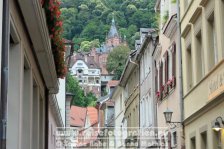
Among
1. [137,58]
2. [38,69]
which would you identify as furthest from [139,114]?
[38,69]

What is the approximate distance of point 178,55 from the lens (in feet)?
76.1

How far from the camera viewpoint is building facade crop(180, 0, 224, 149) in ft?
51.7

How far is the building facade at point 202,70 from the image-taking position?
15750mm

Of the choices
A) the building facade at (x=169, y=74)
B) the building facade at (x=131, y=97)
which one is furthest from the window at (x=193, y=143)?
the building facade at (x=131, y=97)

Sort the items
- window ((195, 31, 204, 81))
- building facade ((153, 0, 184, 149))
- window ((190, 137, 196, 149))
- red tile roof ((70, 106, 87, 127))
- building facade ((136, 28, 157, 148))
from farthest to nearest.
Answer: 1. red tile roof ((70, 106, 87, 127))
2. building facade ((136, 28, 157, 148))
3. building facade ((153, 0, 184, 149))
4. window ((190, 137, 196, 149))
5. window ((195, 31, 204, 81))

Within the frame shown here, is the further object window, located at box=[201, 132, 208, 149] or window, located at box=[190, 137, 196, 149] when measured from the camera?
window, located at box=[190, 137, 196, 149]

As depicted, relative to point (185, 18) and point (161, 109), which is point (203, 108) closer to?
point (185, 18)

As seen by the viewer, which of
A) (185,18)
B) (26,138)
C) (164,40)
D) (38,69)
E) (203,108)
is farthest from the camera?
(164,40)

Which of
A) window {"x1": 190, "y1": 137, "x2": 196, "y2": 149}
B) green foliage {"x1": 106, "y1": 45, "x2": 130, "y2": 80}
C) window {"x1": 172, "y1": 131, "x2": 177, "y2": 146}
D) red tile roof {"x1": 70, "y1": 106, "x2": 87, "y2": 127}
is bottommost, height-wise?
window {"x1": 190, "y1": 137, "x2": 196, "y2": 149}

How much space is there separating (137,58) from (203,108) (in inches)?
891

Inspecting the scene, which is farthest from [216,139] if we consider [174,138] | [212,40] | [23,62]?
[174,138]

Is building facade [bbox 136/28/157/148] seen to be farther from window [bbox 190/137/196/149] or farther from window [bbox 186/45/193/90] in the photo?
window [bbox 190/137/196/149]

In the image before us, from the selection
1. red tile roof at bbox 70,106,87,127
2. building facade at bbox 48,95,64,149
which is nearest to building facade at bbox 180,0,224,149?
building facade at bbox 48,95,64,149

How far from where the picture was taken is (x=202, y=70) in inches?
757
